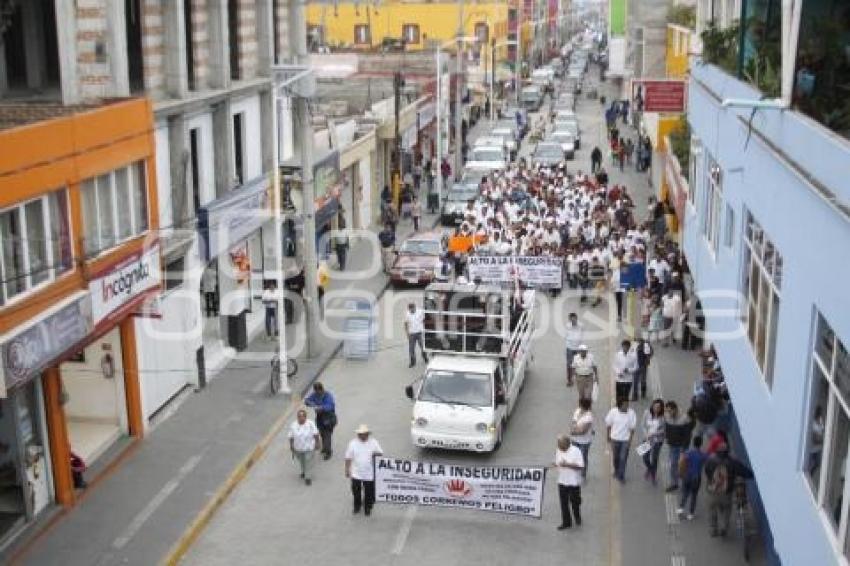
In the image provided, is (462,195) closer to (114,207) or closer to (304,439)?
(114,207)

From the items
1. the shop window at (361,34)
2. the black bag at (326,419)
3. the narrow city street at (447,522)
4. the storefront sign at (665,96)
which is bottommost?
the narrow city street at (447,522)

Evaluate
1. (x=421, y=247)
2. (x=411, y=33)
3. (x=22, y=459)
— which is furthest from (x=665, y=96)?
(x=411, y=33)

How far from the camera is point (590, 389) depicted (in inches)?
756

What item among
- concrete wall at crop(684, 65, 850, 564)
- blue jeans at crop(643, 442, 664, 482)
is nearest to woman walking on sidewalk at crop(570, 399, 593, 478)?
blue jeans at crop(643, 442, 664, 482)

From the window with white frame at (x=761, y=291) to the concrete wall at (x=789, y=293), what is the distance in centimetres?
18

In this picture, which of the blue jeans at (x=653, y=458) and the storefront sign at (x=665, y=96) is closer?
the blue jeans at (x=653, y=458)

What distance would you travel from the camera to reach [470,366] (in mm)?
17844

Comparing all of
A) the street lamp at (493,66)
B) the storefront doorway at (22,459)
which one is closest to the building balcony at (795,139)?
the storefront doorway at (22,459)

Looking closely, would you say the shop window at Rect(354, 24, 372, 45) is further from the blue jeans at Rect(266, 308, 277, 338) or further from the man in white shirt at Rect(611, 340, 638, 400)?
the man in white shirt at Rect(611, 340, 638, 400)

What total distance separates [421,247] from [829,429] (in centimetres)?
2296

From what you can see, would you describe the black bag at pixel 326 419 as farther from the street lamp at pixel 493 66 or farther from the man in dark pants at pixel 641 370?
the street lamp at pixel 493 66

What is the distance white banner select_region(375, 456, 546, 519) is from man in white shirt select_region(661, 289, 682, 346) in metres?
9.44

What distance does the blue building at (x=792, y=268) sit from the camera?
757 centimetres

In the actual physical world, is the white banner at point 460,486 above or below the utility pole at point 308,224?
below
